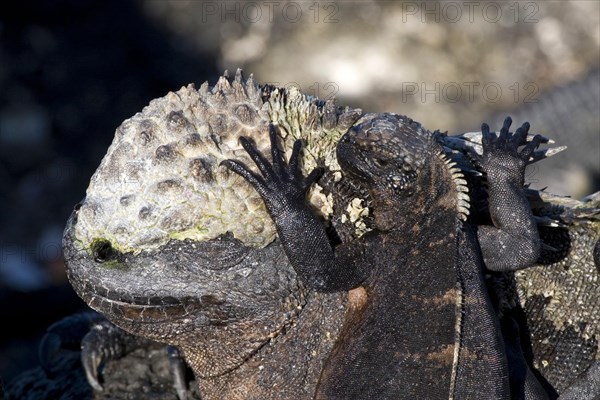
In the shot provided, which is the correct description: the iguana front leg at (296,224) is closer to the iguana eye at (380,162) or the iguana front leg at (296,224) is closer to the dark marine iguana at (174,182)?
the dark marine iguana at (174,182)

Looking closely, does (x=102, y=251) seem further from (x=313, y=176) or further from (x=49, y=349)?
(x=49, y=349)

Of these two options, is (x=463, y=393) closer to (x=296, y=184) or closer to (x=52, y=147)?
(x=296, y=184)

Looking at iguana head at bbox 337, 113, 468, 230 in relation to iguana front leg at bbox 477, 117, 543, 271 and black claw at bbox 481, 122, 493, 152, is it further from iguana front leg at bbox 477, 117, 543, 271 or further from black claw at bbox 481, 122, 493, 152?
black claw at bbox 481, 122, 493, 152

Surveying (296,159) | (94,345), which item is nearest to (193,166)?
(296,159)

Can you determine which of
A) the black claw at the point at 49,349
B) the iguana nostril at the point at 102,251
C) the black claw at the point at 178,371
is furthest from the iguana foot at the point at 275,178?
the black claw at the point at 49,349

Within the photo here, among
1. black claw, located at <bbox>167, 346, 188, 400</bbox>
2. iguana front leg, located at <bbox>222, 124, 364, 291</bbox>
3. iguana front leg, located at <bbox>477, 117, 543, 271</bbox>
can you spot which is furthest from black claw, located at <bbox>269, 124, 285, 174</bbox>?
black claw, located at <bbox>167, 346, 188, 400</bbox>

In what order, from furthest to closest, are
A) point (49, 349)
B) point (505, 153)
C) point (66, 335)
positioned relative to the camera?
point (66, 335), point (49, 349), point (505, 153)

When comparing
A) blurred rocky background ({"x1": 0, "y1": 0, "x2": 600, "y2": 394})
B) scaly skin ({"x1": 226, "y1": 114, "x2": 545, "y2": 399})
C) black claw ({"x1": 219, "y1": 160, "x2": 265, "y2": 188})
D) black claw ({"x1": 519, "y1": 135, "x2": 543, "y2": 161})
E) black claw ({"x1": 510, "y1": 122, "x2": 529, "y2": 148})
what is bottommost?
scaly skin ({"x1": 226, "y1": 114, "x2": 545, "y2": 399})
